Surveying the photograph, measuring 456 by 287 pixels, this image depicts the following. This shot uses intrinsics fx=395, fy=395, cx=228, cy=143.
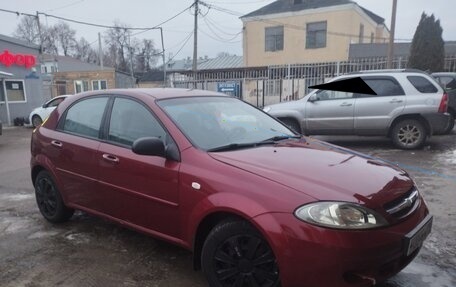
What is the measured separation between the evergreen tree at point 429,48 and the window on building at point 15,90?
1934cm

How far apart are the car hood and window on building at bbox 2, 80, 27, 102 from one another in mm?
19942

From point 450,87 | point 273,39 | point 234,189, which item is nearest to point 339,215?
point 234,189

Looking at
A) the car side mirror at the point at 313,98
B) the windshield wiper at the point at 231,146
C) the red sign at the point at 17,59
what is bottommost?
the car side mirror at the point at 313,98

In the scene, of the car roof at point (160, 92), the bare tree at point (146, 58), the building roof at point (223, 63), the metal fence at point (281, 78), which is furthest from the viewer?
the bare tree at point (146, 58)

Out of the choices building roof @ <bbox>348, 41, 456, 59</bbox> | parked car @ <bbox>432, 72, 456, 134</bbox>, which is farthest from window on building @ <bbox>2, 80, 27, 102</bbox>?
building roof @ <bbox>348, 41, 456, 59</bbox>

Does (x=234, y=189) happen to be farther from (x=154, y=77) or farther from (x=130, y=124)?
(x=154, y=77)

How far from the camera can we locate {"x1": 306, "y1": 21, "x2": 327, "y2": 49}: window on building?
2931cm

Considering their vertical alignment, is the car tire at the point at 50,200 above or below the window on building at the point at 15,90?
below

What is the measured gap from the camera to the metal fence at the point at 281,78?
1744cm

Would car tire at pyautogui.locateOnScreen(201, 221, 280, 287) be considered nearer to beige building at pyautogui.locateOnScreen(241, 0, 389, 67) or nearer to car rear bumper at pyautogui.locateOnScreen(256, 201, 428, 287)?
car rear bumper at pyautogui.locateOnScreen(256, 201, 428, 287)

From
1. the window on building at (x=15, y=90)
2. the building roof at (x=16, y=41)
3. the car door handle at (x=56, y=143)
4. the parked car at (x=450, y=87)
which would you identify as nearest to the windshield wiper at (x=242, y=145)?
the car door handle at (x=56, y=143)

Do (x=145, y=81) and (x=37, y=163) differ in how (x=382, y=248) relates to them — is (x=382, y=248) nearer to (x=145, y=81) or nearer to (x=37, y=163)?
(x=37, y=163)

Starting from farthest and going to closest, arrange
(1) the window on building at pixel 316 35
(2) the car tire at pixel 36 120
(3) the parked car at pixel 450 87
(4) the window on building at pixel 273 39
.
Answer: (4) the window on building at pixel 273 39
(1) the window on building at pixel 316 35
(2) the car tire at pixel 36 120
(3) the parked car at pixel 450 87

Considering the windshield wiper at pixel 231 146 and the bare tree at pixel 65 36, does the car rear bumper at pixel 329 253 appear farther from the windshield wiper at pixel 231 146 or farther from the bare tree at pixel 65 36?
the bare tree at pixel 65 36
